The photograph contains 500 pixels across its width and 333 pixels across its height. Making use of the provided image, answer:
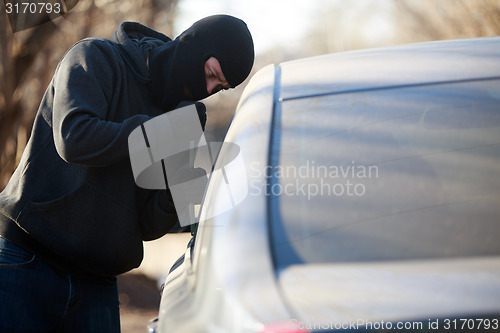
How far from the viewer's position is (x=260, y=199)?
1415 mm

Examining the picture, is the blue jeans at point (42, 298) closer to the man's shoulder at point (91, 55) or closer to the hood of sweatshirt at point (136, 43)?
the man's shoulder at point (91, 55)

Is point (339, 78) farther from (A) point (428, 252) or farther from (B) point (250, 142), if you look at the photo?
(A) point (428, 252)

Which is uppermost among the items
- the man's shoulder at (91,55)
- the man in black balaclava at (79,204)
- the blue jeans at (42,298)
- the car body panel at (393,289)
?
the man's shoulder at (91,55)

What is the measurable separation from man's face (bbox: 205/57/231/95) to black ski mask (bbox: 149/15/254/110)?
2 cm

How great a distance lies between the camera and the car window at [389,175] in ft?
4.37

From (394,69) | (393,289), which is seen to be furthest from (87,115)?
(393,289)

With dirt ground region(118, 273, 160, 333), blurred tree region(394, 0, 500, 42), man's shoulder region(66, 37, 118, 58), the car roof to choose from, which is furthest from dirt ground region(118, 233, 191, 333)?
the car roof

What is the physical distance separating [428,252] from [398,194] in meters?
0.17

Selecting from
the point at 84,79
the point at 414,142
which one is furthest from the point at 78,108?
the point at 414,142

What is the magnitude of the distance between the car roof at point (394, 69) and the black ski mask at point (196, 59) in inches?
28.5

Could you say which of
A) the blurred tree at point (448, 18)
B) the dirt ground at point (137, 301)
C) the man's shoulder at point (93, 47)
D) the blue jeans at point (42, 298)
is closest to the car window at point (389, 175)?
the man's shoulder at point (93, 47)

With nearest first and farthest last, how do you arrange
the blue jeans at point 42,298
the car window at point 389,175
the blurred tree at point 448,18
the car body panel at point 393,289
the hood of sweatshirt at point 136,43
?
the car body panel at point 393,289 < the car window at point 389,175 < the blue jeans at point 42,298 < the hood of sweatshirt at point 136,43 < the blurred tree at point 448,18

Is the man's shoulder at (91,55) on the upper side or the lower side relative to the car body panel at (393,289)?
upper

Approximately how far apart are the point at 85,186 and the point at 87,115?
0.27 metres
